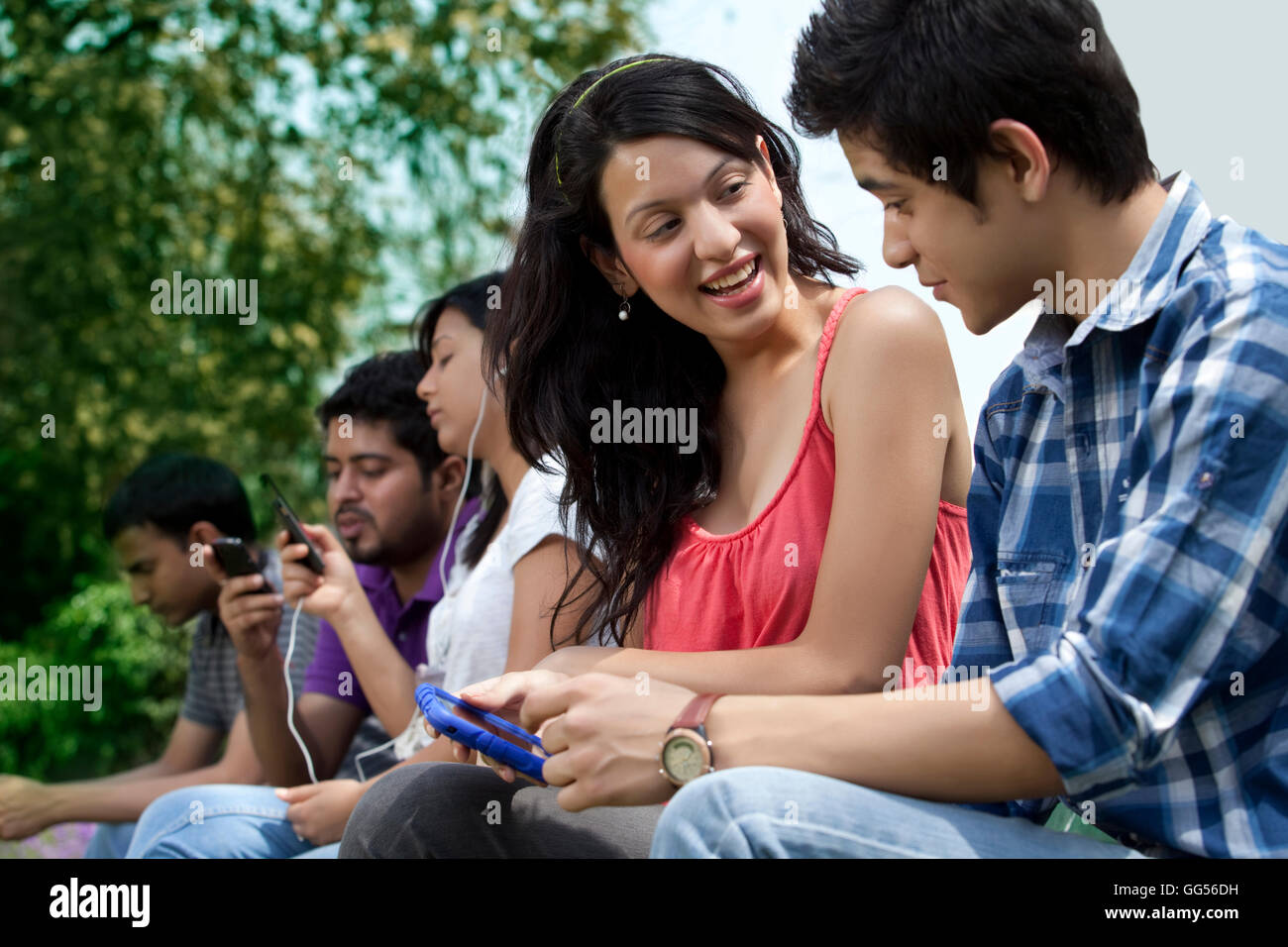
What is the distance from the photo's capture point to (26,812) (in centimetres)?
357

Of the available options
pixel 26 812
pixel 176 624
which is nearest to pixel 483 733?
pixel 26 812

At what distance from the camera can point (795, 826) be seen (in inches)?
54.1

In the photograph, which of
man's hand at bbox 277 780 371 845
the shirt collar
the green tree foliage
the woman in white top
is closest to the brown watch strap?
the shirt collar

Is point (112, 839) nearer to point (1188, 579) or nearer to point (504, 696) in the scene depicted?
point (504, 696)

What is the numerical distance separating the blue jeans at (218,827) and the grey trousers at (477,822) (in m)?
0.97

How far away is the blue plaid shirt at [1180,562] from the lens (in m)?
1.31

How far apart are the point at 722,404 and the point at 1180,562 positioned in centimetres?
118

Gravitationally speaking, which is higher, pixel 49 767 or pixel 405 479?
pixel 405 479

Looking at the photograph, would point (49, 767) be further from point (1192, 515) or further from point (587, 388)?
point (1192, 515)

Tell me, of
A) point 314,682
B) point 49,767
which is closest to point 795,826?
point 314,682

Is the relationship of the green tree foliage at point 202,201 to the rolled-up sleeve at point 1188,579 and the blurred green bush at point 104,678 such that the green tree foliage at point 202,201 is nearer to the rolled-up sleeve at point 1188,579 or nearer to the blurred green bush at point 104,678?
the blurred green bush at point 104,678

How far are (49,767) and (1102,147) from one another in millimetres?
7156

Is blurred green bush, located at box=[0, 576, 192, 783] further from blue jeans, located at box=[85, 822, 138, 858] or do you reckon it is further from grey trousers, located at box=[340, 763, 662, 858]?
grey trousers, located at box=[340, 763, 662, 858]

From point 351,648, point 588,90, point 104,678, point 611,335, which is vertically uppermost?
point 588,90
